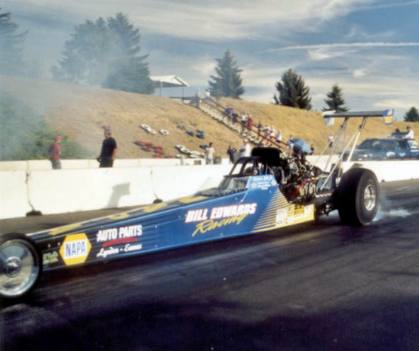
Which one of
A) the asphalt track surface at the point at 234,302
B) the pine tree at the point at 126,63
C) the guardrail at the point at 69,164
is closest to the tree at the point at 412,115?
the pine tree at the point at 126,63

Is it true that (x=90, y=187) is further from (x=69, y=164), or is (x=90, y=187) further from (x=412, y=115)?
(x=412, y=115)

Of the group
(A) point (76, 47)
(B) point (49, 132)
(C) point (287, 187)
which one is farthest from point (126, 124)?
(C) point (287, 187)

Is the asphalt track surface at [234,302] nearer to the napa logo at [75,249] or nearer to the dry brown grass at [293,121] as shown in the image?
the napa logo at [75,249]

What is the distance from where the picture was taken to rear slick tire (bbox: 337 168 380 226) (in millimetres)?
8078

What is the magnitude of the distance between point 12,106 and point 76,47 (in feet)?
77.3

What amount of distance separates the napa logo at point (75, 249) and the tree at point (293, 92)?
7169cm

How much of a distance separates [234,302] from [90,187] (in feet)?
23.8

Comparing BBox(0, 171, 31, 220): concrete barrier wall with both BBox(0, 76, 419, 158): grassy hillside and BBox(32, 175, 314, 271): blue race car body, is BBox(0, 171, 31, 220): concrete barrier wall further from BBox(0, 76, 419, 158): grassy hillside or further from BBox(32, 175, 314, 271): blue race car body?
BBox(0, 76, 419, 158): grassy hillside

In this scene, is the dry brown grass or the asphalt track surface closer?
the asphalt track surface

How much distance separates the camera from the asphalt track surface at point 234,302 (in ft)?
12.1

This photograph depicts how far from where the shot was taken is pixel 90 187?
11.2 m

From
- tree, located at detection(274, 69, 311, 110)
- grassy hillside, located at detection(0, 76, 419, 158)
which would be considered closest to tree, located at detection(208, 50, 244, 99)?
tree, located at detection(274, 69, 311, 110)

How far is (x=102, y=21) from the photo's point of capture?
40906 mm

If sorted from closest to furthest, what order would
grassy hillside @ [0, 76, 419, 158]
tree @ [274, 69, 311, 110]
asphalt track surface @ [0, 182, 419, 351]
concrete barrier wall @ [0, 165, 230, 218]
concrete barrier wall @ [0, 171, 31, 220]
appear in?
asphalt track surface @ [0, 182, 419, 351]
concrete barrier wall @ [0, 171, 31, 220]
concrete barrier wall @ [0, 165, 230, 218]
grassy hillside @ [0, 76, 419, 158]
tree @ [274, 69, 311, 110]
